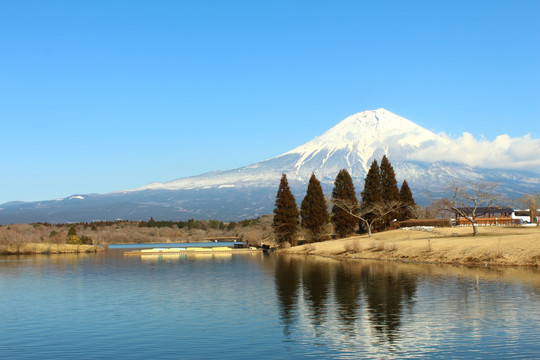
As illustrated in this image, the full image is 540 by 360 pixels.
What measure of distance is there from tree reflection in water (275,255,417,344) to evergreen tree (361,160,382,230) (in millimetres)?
41298

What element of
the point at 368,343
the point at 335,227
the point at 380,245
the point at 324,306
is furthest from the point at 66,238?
the point at 368,343

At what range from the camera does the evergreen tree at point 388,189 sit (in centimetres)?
9780

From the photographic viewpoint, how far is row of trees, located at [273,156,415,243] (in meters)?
97.2

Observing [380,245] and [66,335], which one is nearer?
[66,335]

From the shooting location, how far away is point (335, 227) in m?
98.9

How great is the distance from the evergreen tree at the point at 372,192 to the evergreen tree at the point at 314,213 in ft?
22.8

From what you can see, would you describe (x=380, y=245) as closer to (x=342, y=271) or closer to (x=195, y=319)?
(x=342, y=271)

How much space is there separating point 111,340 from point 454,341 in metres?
13.8

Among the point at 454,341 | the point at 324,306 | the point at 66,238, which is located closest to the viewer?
the point at 454,341

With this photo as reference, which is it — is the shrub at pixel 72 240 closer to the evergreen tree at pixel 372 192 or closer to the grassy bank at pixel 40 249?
the grassy bank at pixel 40 249

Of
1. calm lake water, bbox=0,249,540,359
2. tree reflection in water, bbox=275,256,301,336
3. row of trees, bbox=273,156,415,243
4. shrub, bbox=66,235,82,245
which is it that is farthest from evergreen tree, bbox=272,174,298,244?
calm lake water, bbox=0,249,540,359

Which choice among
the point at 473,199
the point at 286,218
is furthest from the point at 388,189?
the point at 473,199

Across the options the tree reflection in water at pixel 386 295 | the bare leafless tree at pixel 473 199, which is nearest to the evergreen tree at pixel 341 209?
the bare leafless tree at pixel 473 199

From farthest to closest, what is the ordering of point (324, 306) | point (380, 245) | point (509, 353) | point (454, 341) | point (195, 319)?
point (380, 245) → point (324, 306) → point (195, 319) → point (454, 341) → point (509, 353)
